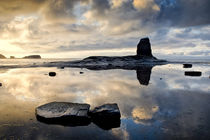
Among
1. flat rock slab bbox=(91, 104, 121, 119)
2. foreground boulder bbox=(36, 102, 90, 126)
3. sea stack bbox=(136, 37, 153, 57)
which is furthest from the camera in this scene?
sea stack bbox=(136, 37, 153, 57)

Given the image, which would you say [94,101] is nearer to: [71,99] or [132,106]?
[71,99]

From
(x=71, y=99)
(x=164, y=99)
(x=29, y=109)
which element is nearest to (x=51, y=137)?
(x=29, y=109)

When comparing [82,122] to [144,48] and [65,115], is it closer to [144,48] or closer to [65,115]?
[65,115]

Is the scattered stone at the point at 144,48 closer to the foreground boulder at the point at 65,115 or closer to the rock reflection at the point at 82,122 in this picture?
the foreground boulder at the point at 65,115

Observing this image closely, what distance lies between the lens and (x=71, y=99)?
36.2 ft

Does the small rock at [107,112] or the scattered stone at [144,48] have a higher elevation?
the scattered stone at [144,48]

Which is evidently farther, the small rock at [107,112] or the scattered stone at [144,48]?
the scattered stone at [144,48]

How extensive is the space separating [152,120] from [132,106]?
6.95 ft

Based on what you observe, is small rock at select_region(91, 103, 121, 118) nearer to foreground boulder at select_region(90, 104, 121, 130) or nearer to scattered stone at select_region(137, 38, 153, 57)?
foreground boulder at select_region(90, 104, 121, 130)

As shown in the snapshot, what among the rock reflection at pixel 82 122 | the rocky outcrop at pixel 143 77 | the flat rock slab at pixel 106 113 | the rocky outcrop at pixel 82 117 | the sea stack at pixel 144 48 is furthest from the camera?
the sea stack at pixel 144 48

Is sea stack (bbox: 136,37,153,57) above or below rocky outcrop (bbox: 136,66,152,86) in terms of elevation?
above

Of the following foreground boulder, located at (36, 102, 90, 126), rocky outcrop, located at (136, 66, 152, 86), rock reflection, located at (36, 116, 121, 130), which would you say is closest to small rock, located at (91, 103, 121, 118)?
rock reflection, located at (36, 116, 121, 130)

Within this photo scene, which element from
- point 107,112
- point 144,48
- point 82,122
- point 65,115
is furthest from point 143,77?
point 144,48

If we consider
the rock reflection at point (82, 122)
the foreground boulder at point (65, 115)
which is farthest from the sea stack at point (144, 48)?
the rock reflection at point (82, 122)
